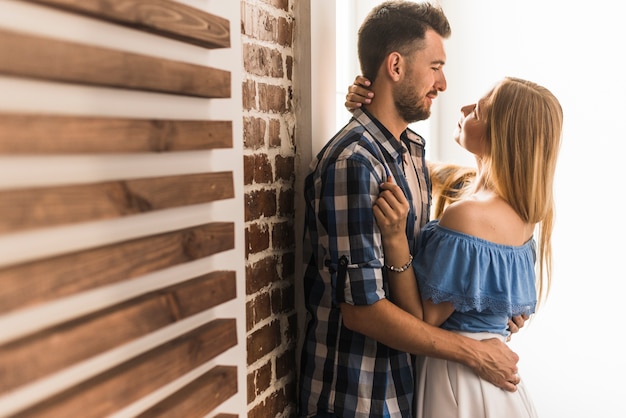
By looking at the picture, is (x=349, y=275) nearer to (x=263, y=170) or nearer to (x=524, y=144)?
(x=263, y=170)

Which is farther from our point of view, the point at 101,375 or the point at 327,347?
the point at 327,347

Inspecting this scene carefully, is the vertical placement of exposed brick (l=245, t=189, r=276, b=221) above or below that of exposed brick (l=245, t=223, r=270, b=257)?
above

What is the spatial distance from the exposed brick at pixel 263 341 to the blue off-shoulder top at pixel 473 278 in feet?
1.50

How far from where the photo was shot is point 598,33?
10.0 feet

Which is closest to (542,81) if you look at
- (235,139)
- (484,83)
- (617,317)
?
(484,83)

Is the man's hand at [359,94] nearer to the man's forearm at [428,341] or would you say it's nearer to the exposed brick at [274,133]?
the exposed brick at [274,133]

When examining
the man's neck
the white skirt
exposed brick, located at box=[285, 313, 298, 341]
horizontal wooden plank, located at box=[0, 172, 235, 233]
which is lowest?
the white skirt

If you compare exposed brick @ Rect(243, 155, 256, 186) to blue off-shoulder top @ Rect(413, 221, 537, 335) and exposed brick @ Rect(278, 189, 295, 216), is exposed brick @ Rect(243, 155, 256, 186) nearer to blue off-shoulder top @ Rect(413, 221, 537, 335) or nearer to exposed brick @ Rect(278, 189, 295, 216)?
exposed brick @ Rect(278, 189, 295, 216)

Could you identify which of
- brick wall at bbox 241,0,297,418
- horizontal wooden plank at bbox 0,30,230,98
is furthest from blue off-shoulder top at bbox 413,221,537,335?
horizontal wooden plank at bbox 0,30,230,98

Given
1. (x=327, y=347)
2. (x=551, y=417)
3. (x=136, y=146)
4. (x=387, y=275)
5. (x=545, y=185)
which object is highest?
(x=136, y=146)

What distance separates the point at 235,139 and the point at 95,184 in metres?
0.53

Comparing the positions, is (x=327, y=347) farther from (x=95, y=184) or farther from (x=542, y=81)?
(x=542, y=81)

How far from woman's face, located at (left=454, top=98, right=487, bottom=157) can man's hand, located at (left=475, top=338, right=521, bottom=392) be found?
62cm

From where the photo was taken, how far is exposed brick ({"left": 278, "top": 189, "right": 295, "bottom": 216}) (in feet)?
6.45
